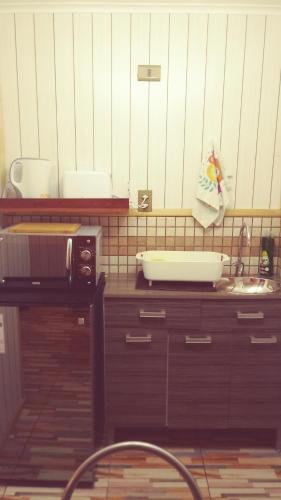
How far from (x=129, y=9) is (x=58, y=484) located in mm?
2570

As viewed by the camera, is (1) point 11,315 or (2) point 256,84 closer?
(1) point 11,315

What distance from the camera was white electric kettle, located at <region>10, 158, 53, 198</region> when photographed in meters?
2.15

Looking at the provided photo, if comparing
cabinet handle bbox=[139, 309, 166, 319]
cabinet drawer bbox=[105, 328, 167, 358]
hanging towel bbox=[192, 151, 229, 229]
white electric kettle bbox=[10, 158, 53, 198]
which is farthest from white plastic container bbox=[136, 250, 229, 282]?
white electric kettle bbox=[10, 158, 53, 198]

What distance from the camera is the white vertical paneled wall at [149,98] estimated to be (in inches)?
86.7

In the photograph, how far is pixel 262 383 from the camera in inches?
81.3

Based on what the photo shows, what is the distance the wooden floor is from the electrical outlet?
141cm

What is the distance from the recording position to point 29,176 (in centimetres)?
216

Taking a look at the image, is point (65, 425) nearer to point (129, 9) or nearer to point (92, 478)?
point (92, 478)

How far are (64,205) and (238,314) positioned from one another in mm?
1122

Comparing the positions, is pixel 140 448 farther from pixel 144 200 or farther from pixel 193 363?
pixel 144 200

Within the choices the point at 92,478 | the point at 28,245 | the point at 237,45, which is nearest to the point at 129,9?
the point at 237,45

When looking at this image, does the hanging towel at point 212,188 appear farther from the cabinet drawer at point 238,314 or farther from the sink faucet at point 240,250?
the cabinet drawer at point 238,314

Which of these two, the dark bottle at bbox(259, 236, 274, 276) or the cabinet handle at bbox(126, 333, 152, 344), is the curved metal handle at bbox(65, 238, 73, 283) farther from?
the dark bottle at bbox(259, 236, 274, 276)

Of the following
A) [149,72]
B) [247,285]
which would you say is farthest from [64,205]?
[247,285]
